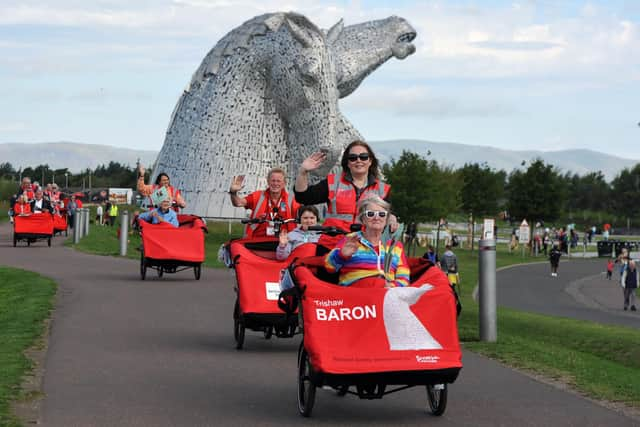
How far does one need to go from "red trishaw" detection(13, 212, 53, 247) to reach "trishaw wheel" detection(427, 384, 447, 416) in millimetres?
24919

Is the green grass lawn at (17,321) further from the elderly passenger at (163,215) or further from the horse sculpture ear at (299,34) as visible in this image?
the horse sculpture ear at (299,34)

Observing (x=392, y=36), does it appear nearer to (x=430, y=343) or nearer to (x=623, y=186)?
(x=430, y=343)

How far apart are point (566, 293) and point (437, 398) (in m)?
30.5

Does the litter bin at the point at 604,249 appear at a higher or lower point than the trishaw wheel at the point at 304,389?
lower

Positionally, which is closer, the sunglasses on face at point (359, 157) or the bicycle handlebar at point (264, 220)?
the sunglasses on face at point (359, 157)

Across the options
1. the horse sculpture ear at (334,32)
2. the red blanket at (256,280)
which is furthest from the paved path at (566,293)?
the red blanket at (256,280)

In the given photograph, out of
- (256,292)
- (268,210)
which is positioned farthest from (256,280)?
(268,210)

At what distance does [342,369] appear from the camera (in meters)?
7.70

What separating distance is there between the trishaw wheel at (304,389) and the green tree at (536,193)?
72383 mm

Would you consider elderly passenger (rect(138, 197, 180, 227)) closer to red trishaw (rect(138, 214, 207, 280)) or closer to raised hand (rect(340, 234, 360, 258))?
red trishaw (rect(138, 214, 207, 280))

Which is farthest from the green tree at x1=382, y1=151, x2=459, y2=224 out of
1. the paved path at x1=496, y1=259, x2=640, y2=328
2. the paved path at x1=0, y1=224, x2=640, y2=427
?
the paved path at x1=0, y1=224, x2=640, y2=427

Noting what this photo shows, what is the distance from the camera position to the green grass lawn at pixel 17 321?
8984mm

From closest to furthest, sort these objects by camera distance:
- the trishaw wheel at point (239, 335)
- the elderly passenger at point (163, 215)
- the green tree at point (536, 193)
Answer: the trishaw wheel at point (239, 335), the elderly passenger at point (163, 215), the green tree at point (536, 193)

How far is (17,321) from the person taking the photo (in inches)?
551
